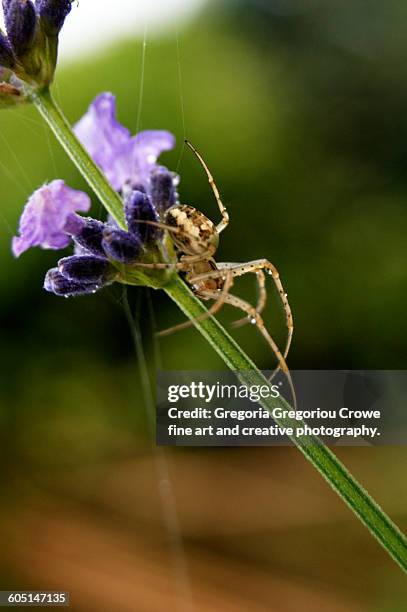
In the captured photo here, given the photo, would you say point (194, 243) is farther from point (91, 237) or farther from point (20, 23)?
point (20, 23)

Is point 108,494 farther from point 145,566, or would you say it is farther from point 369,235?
point 369,235

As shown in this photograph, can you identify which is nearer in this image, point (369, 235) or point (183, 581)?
point (183, 581)

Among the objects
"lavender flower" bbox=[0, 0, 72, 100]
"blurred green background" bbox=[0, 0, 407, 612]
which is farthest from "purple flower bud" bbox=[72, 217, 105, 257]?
"blurred green background" bbox=[0, 0, 407, 612]

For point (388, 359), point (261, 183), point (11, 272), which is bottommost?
point (388, 359)

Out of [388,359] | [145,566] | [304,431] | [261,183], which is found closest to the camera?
[304,431]

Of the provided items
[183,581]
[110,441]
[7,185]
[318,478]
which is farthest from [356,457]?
[7,185]

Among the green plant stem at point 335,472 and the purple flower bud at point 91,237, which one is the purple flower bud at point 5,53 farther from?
the green plant stem at point 335,472

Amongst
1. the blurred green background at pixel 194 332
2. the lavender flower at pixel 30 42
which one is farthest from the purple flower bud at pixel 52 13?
the blurred green background at pixel 194 332
